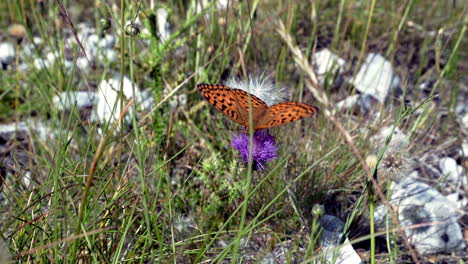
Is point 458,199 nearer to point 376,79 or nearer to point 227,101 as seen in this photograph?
point 376,79

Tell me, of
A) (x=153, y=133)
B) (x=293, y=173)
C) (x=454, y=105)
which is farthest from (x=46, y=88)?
(x=454, y=105)

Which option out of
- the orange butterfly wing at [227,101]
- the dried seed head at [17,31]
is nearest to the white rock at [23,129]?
the dried seed head at [17,31]

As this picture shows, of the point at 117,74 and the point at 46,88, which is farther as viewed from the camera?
the point at 117,74

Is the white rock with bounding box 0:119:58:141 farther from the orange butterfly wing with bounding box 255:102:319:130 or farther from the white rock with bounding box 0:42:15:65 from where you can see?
the orange butterfly wing with bounding box 255:102:319:130

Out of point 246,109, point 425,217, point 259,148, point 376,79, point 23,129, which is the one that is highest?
point 246,109

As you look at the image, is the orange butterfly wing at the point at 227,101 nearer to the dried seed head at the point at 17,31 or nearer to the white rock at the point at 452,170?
the white rock at the point at 452,170

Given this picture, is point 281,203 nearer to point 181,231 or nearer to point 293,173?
point 293,173

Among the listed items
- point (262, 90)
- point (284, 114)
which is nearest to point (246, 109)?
point (284, 114)
